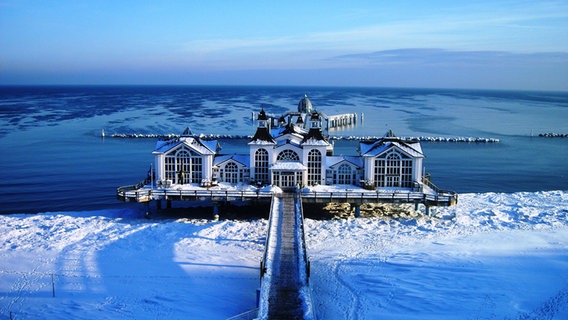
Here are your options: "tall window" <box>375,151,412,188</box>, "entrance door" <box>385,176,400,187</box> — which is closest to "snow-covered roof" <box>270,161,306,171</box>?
"tall window" <box>375,151,412,188</box>

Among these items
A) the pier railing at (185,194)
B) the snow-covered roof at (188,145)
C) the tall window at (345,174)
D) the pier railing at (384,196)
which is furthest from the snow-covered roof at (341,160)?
the snow-covered roof at (188,145)

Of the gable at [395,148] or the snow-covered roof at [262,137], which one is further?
the snow-covered roof at [262,137]

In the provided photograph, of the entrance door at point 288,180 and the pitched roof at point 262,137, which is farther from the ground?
the pitched roof at point 262,137

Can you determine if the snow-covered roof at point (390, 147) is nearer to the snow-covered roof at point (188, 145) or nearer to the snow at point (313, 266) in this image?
the snow at point (313, 266)

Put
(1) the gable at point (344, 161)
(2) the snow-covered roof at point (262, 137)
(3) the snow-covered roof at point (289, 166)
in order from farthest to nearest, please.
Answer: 1. (1) the gable at point (344, 161)
2. (2) the snow-covered roof at point (262, 137)
3. (3) the snow-covered roof at point (289, 166)

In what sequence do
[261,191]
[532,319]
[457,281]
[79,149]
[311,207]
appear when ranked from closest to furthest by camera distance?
[532,319] → [457,281] → [261,191] → [311,207] → [79,149]

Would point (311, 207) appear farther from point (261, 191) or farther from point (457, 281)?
point (457, 281)

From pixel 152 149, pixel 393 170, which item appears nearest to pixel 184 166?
pixel 393 170

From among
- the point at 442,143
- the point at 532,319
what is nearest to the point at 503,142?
the point at 442,143

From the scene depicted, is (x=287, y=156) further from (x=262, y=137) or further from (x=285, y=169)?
(x=262, y=137)

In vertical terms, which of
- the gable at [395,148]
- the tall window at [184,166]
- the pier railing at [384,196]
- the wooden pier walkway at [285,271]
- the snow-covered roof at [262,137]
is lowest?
the wooden pier walkway at [285,271]
